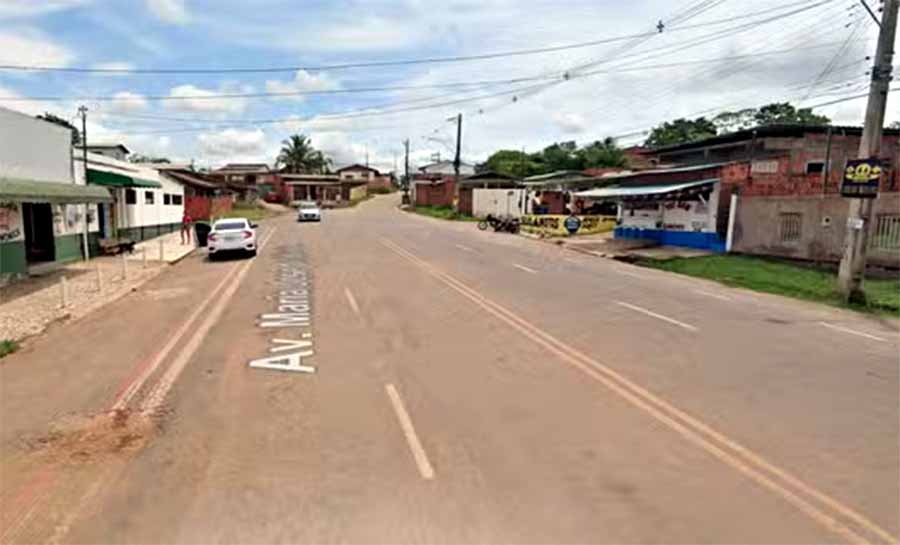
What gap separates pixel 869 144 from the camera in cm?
1577

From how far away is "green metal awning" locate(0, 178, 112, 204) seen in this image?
14.9 meters

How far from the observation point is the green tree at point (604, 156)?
279ft

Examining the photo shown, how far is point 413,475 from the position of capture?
5.14m

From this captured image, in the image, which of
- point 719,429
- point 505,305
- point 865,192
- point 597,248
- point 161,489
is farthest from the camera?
point 597,248

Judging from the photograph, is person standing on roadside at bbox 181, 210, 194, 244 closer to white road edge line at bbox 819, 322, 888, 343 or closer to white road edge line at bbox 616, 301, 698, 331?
white road edge line at bbox 616, 301, 698, 331

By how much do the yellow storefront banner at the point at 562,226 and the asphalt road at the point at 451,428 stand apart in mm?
26908

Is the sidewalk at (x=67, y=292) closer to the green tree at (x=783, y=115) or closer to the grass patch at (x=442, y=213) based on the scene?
the grass patch at (x=442, y=213)

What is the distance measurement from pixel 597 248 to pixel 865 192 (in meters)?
16.0

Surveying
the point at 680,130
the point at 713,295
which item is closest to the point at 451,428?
the point at 713,295

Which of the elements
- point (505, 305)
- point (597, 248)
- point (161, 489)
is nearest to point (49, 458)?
point (161, 489)

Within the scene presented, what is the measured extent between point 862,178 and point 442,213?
180 feet

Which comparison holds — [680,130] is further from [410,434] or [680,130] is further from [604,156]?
[410,434]

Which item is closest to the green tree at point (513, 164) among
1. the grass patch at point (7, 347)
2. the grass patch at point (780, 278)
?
the grass patch at point (780, 278)

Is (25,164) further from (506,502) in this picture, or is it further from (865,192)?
(865,192)
